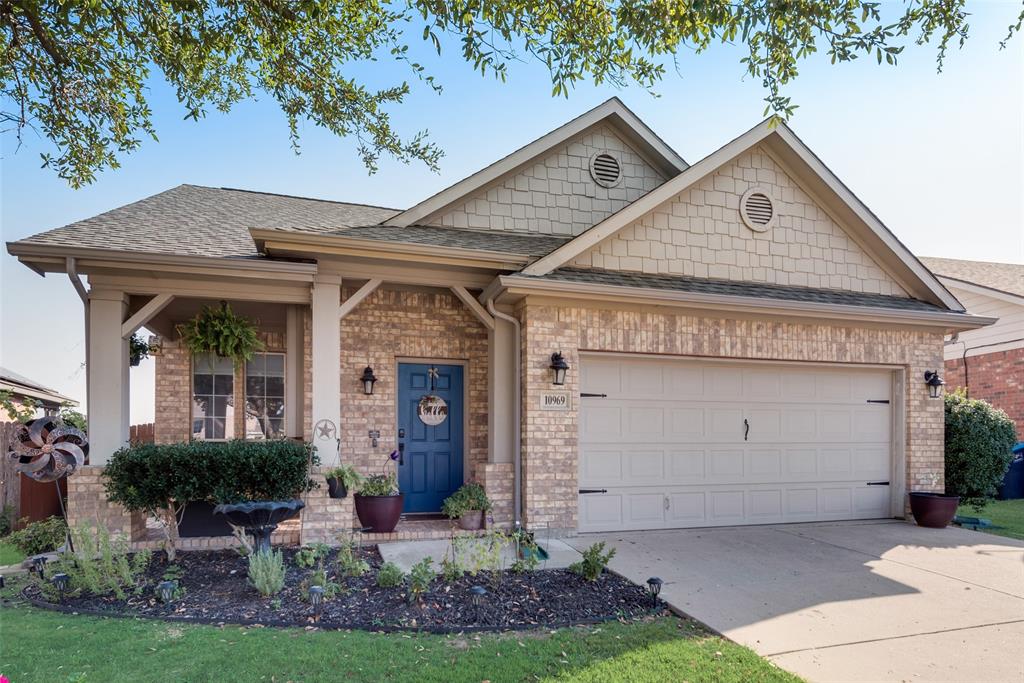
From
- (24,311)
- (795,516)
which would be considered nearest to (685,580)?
(795,516)

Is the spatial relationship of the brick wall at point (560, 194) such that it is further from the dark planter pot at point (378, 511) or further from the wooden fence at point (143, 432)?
the wooden fence at point (143, 432)

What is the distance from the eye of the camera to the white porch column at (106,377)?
7031mm

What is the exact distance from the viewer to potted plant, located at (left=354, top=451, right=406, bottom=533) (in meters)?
7.44

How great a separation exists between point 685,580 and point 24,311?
10.1 metres

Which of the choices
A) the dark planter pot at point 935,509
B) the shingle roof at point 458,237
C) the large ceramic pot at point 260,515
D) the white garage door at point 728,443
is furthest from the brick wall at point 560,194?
the dark planter pot at point 935,509

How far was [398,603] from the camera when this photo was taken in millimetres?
5168

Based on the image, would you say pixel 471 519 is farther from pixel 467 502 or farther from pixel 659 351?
pixel 659 351

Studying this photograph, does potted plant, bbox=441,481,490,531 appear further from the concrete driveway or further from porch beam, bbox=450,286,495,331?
porch beam, bbox=450,286,495,331

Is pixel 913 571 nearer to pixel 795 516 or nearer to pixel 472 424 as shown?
pixel 795 516

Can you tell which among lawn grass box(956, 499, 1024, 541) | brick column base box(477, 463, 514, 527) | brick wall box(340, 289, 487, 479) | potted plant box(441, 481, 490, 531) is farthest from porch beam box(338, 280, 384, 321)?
lawn grass box(956, 499, 1024, 541)

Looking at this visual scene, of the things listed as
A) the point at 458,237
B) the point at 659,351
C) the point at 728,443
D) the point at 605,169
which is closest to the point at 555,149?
the point at 605,169

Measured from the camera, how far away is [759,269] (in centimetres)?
906

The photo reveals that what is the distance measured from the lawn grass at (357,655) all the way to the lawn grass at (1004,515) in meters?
6.51

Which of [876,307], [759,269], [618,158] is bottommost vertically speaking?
[876,307]
